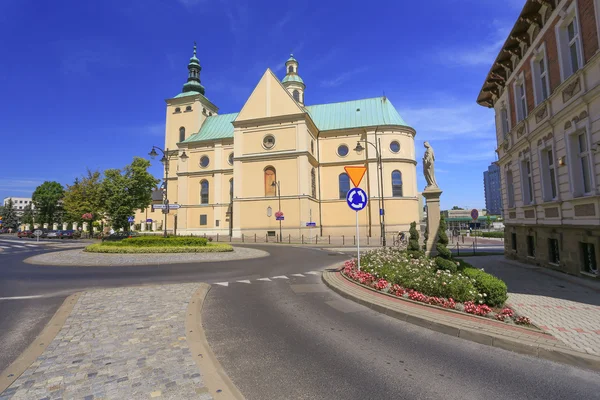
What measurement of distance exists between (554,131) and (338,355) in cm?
1120

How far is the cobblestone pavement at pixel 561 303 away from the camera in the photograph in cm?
500

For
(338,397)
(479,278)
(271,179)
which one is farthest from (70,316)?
(271,179)

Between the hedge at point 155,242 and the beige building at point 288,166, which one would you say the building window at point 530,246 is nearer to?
the hedge at point 155,242

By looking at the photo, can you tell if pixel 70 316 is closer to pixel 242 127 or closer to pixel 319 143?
pixel 242 127

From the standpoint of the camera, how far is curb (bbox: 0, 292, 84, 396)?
142 inches

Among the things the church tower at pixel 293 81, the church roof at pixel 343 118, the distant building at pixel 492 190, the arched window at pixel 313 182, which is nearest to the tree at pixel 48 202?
the church roof at pixel 343 118

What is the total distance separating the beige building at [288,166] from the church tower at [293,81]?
15.4 ft

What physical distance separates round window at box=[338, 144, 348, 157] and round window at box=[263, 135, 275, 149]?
1042cm

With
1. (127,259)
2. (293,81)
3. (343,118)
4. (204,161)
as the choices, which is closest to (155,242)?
(127,259)

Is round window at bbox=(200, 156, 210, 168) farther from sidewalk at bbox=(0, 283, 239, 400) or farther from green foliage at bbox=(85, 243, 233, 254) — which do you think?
sidewalk at bbox=(0, 283, 239, 400)

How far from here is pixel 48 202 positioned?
2840 inches

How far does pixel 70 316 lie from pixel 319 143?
41749 millimetres

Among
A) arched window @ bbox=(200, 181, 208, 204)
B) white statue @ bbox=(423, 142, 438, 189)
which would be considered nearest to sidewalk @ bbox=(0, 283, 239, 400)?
white statue @ bbox=(423, 142, 438, 189)

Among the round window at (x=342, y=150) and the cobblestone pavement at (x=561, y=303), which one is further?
the round window at (x=342, y=150)
